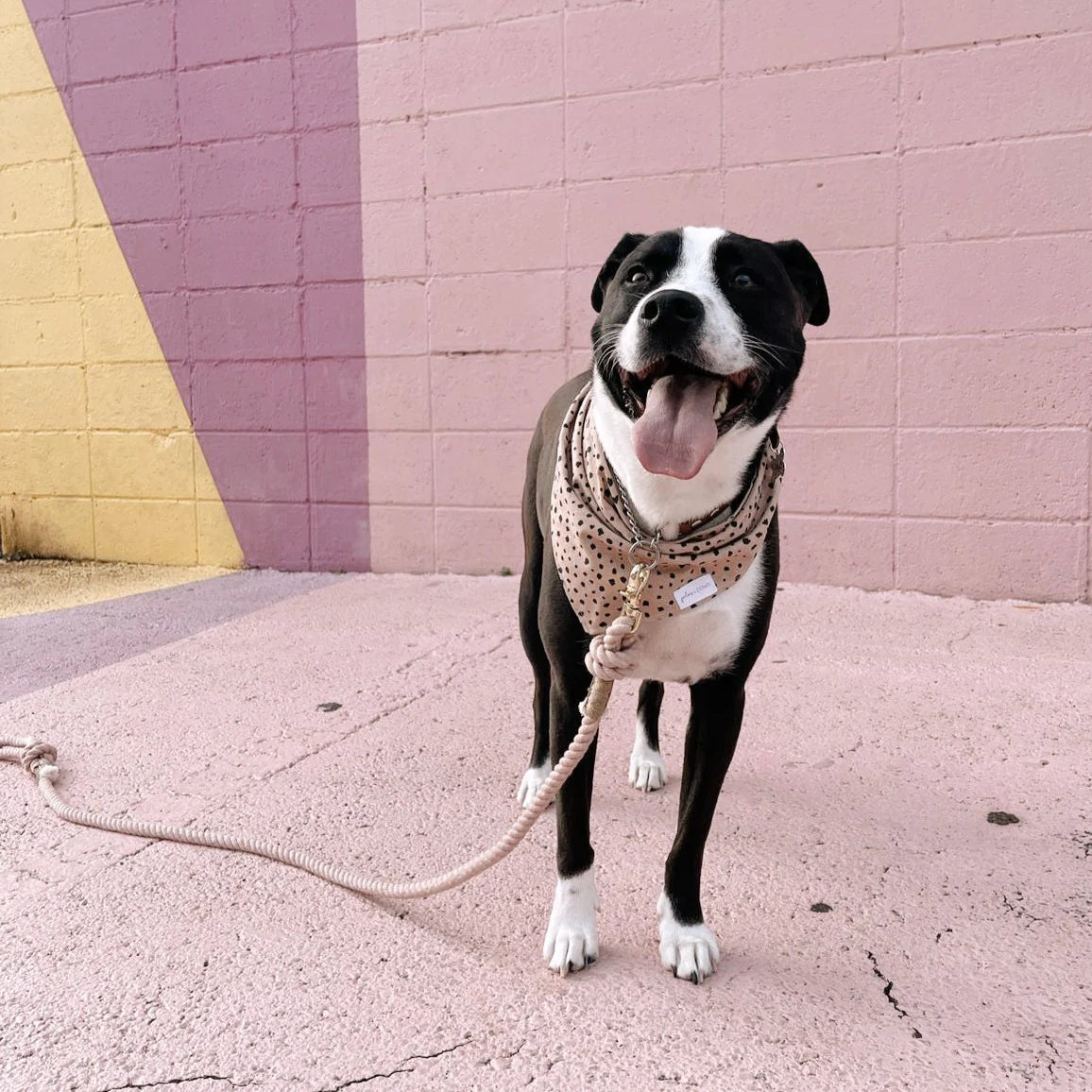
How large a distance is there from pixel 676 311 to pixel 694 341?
5 cm

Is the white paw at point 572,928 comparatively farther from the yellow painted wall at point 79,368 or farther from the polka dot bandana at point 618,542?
the yellow painted wall at point 79,368

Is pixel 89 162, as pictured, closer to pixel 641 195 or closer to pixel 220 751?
pixel 641 195

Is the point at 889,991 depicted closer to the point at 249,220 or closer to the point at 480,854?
the point at 480,854

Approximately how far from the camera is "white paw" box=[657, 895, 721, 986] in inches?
57.5

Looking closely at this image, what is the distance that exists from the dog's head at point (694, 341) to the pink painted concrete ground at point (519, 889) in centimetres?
76

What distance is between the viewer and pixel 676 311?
4.49 ft

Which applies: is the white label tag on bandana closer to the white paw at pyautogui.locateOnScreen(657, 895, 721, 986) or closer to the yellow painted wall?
the white paw at pyautogui.locateOnScreen(657, 895, 721, 986)

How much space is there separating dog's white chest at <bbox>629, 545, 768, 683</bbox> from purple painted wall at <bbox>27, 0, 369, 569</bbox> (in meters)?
2.93

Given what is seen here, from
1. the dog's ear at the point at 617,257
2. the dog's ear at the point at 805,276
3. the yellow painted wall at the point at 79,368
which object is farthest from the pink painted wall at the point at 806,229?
the dog's ear at the point at 617,257

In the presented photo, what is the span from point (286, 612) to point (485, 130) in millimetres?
2028

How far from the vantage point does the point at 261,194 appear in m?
4.30

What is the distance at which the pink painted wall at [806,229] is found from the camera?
134 inches

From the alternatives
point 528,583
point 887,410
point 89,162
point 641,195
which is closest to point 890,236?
point 887,410

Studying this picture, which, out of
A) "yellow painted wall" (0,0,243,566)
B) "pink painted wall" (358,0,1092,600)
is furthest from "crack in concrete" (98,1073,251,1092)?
"yellow painted wall" (0,0,243,566)
